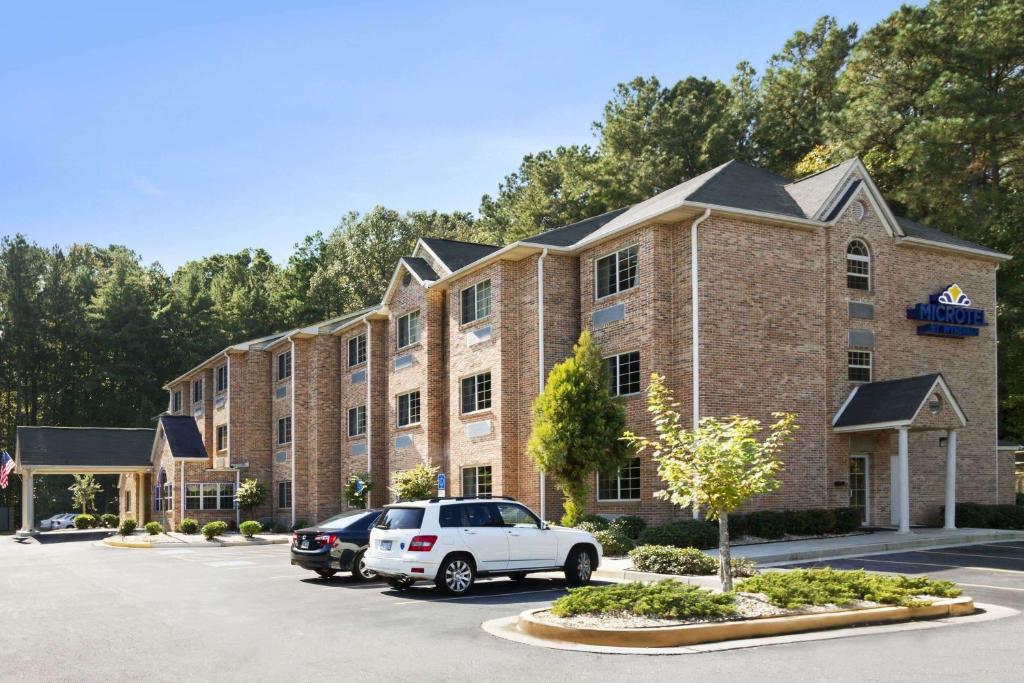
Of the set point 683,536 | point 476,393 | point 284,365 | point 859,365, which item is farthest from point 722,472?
point 284,365

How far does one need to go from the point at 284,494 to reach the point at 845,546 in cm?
3312

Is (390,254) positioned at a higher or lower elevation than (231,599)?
higher

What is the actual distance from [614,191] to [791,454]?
30.4 m

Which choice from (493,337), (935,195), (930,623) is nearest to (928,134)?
(935,195)

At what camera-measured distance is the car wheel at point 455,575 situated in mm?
16875

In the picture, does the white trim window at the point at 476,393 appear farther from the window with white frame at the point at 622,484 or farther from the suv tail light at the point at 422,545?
the suv tail light at the point at 422,545

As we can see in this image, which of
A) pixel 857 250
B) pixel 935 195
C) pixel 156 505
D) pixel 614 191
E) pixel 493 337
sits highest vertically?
pixel 614 191

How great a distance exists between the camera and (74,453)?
5600cm

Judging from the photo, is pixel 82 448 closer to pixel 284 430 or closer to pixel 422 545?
pixel 284 430

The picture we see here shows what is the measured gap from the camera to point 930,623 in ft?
41.8

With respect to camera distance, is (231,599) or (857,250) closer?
(231,599)

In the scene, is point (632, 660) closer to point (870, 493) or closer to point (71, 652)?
point (71, 652)

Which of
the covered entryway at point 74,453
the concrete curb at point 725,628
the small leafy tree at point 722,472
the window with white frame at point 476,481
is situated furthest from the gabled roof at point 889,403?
the covered entryway at point 74,453

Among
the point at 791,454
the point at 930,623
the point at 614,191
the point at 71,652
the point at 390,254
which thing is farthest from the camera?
the point at 390,254
